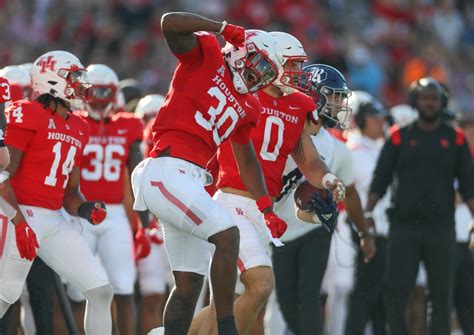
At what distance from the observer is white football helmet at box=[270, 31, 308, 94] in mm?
7484

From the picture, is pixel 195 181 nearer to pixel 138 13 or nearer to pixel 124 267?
pixel 124 267

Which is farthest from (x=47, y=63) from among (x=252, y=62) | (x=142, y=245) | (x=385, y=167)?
(x=385, y=167)

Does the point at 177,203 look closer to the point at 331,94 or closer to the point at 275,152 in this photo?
the point at 275,152

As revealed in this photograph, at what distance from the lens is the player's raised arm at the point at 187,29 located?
6363mm

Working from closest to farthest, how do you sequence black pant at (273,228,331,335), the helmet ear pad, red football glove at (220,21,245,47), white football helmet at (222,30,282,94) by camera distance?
red football glove at (220,21,245,47), white football helmet at (222,30,282,94), black pant at (273,228,331,335), the helmet ear pad

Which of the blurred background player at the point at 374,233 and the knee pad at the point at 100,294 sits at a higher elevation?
the blurred background player at the point at 374,233

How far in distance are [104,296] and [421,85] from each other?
298 cm

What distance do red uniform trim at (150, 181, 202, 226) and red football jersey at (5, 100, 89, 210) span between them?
136 cm

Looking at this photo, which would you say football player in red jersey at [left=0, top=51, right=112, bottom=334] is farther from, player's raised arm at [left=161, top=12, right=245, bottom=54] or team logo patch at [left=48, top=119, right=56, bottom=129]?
player's raised arm at [left=161, top=12, right=245, bottom=54]

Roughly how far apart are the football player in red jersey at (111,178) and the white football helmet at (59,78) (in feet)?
2.76

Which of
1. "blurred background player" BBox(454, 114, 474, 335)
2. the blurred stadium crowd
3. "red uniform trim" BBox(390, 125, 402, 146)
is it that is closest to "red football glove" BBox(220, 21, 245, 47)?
"red uniform trim" BBox(390, 125, 402, 146)

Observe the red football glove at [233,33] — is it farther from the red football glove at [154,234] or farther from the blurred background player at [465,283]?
the blurred background player at [465,283]

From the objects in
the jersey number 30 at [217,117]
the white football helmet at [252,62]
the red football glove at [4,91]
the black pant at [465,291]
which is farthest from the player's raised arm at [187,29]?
the black pant at [465,291]

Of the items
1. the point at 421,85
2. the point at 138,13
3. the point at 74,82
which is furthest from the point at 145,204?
the point at 138,13
